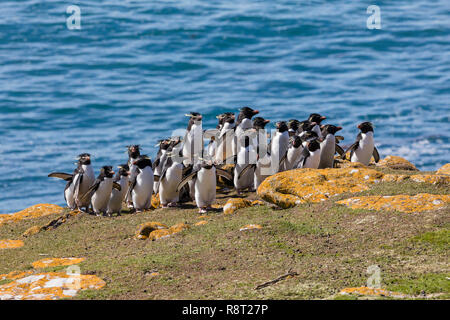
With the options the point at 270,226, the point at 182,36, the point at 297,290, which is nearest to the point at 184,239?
the point at 270,226

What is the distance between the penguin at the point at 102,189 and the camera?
1509cm

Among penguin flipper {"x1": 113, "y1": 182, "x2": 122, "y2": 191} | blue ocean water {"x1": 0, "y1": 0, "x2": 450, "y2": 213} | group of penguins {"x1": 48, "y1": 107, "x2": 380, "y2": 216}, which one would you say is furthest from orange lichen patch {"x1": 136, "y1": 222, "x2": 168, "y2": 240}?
blue ocean water {"x1": 0, "y1": 0, "x2": 450, "y2": 213}

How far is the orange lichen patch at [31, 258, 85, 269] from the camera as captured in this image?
10930 millimetres

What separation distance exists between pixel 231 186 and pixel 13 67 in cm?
3113

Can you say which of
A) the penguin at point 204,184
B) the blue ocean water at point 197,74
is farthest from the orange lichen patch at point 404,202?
the blue ocean water at point 197,74

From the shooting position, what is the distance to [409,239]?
1002cm

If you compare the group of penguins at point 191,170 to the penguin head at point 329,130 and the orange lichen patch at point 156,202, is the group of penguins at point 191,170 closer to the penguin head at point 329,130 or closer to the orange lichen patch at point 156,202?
the penguin head at point 329,130

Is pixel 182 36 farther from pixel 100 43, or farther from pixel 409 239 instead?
pixel 409 239

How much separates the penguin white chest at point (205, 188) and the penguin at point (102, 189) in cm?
198

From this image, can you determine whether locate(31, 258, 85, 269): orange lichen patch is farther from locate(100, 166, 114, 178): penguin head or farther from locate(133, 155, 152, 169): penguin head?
locate(133, 155, 152, 169): penguin head

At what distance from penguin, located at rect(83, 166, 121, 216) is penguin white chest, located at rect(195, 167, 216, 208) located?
198 cm

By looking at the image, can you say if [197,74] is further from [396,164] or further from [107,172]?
[107,172]

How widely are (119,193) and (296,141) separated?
4126mm

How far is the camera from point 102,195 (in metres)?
15.2
